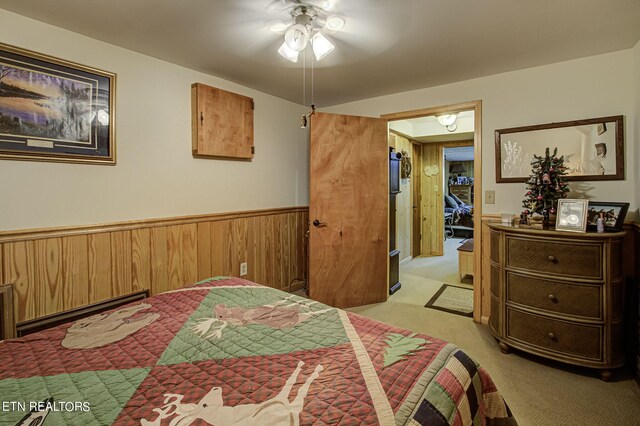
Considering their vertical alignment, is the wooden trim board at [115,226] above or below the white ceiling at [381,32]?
below

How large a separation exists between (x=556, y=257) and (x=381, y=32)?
193cm

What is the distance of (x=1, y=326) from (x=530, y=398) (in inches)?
123

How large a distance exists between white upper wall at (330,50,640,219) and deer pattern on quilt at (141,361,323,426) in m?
2.62

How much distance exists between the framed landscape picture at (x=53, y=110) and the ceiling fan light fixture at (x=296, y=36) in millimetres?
1307

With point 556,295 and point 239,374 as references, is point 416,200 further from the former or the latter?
point 239,374

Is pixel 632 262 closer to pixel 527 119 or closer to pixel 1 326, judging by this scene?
pixel 527 119

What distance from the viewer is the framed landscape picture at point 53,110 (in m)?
1.77

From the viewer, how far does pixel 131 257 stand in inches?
90.1

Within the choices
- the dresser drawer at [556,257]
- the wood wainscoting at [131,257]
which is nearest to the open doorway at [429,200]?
the dresser drawer at [556,257]

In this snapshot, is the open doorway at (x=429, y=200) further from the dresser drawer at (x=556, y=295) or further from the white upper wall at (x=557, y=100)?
the dresser drawer at (x=556, y=295)

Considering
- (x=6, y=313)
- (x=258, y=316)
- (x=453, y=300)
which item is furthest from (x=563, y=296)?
(x=6, y=313)

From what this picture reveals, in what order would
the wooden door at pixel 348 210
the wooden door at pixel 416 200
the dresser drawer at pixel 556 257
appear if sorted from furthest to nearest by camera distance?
the wooden door at pixel 416 200, the wooden door at pixel 348 210, the dresser drawer at pixel 556 257

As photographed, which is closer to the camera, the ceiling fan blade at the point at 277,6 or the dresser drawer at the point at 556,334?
the ceiling fan blade at the point at 277,6

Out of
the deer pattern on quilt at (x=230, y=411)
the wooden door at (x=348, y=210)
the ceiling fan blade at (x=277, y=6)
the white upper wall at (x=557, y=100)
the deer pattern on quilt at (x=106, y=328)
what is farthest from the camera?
the wooden door at (x=348, y=210)
